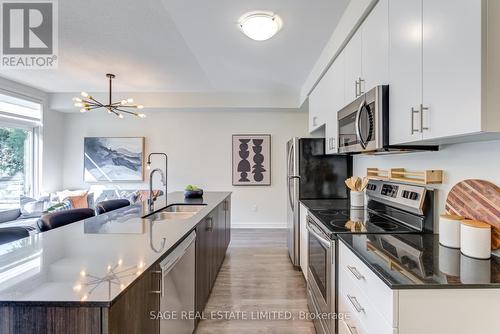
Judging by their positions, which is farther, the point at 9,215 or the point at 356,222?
the point at 9,215

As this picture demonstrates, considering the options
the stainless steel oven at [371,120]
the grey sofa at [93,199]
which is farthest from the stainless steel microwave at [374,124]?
the grey sofa at [93,199]

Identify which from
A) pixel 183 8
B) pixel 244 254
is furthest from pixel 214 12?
pixel 244 254

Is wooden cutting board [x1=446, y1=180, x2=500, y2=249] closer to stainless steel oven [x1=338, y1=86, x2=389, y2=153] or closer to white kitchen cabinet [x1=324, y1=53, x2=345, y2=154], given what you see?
stainless steel oven [x1=338, y1=86, x2=389, y2=153]

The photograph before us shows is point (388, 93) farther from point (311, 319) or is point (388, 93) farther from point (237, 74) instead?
point (237, 74)

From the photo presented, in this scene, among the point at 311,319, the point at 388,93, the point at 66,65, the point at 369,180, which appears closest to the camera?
the point at 388,93

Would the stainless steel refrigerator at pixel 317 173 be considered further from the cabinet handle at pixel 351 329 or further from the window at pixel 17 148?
the window at pixel 17 148

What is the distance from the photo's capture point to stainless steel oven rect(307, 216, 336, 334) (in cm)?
150

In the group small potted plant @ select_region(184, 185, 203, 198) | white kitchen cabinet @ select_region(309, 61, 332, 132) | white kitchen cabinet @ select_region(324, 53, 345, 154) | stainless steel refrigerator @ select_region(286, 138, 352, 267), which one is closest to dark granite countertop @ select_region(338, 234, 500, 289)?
white kitchen cabinet @ select_region(324, 53, 345, 154)

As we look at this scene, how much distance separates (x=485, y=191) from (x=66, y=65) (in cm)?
472

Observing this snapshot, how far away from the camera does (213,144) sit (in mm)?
5281

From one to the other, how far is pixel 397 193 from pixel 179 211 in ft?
6.87

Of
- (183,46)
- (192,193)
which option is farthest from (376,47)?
(192,193)

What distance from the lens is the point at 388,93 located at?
1.44 m

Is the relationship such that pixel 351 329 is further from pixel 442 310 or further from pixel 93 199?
pixel 93 199
